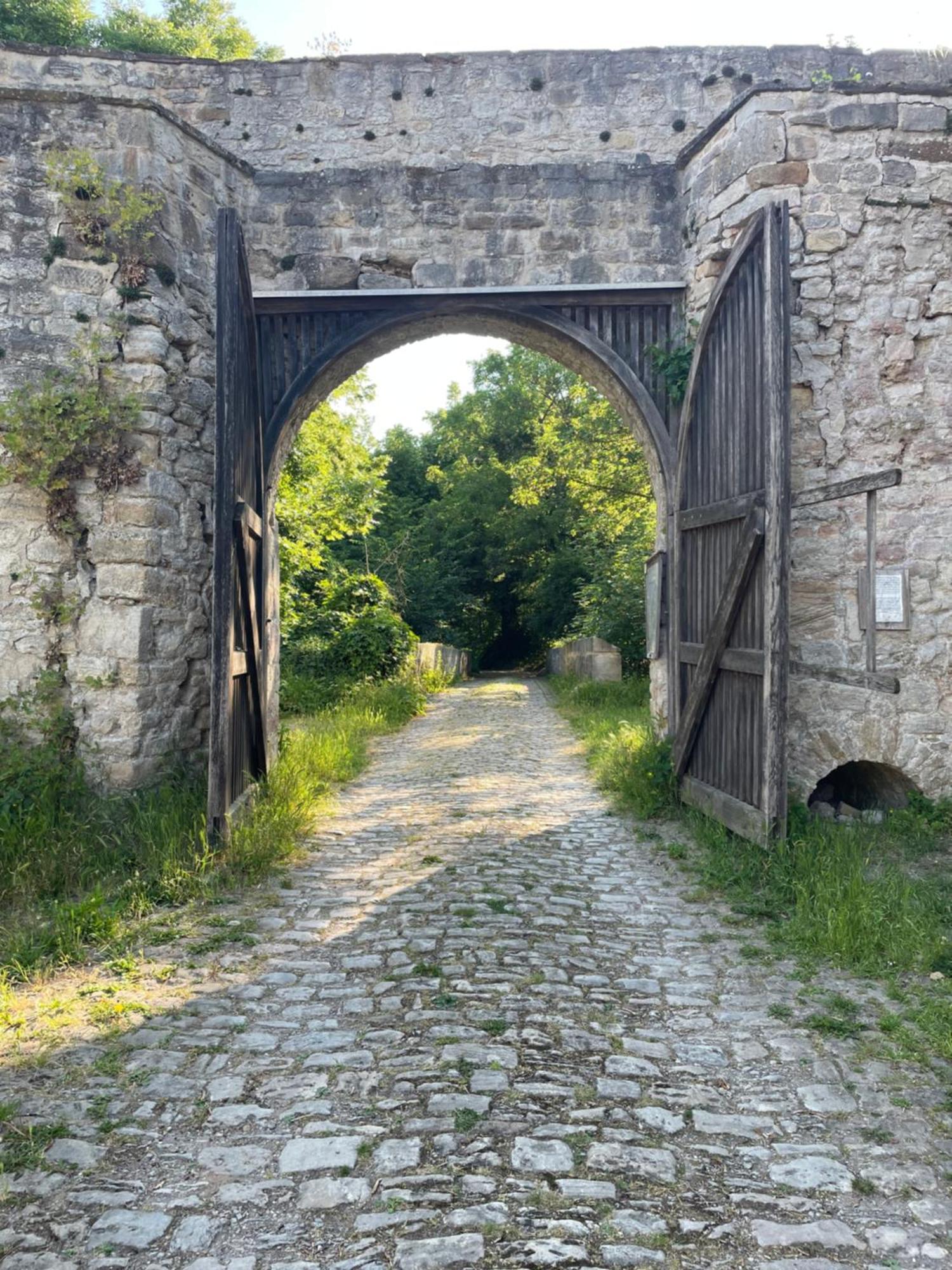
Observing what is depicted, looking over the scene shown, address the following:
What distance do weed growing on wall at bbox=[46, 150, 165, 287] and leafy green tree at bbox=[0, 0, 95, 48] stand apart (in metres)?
12.5

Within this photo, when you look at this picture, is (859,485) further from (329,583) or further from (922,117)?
(329,583)

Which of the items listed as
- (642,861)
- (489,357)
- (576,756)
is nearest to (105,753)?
(642,861)

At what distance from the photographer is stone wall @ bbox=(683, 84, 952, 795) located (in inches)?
220

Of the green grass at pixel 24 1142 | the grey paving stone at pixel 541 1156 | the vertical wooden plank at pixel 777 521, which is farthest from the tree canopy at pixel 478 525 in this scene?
the grey paving stone at pixel 541 1156

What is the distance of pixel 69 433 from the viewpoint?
210 inches

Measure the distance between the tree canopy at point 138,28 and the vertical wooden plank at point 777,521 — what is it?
499 inches

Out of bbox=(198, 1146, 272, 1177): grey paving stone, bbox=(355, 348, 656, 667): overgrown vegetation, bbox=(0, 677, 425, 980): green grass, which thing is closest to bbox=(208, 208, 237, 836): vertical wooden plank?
bbox=(0, 677, 425, 980): green grass

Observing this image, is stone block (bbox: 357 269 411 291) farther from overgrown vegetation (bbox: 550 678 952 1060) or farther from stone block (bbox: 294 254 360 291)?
overgrown vegetation (bbox: 550 678 952 1060)

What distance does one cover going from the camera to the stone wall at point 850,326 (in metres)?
5.60

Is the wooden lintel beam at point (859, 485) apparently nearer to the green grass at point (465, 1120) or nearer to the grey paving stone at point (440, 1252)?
the green grass at point (465, 1120)

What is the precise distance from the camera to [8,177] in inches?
216

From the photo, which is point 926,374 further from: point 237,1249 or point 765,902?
point 237,1249

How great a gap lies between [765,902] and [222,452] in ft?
12.5

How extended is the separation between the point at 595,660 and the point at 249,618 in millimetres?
10003
